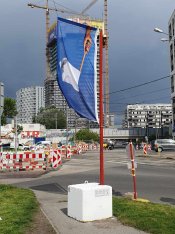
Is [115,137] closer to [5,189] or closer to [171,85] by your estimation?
[171,85]

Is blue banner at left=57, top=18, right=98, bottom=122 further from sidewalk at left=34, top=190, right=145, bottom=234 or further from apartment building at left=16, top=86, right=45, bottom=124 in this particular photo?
apartment building at left=16, top=86, right=45, bottom=124

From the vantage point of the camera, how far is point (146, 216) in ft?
26.4

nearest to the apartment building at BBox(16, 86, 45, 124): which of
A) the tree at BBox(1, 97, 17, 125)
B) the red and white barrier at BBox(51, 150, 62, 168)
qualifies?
the tree at BBox(1, 97, 17, 125)

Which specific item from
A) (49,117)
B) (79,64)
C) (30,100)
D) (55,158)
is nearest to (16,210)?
(79,64)

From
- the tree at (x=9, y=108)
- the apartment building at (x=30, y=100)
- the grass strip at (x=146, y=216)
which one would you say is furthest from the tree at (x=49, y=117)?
the grass strip at (x=146, y=216)

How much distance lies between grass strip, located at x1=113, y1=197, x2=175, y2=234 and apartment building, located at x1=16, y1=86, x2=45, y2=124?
121 meters

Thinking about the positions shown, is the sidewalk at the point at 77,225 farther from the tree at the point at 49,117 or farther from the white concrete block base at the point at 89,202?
the tree at the point at 49,117

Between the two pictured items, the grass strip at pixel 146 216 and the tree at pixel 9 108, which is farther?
the tree at pixel 9 108

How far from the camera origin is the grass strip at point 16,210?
24.3ft

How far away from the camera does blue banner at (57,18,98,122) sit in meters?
9.59

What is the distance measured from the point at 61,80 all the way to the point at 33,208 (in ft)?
10.5

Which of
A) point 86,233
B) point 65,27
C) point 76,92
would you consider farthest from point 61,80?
point 86,233

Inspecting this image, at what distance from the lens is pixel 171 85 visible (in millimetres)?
95500

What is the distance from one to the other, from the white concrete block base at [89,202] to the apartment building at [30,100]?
121658mm
